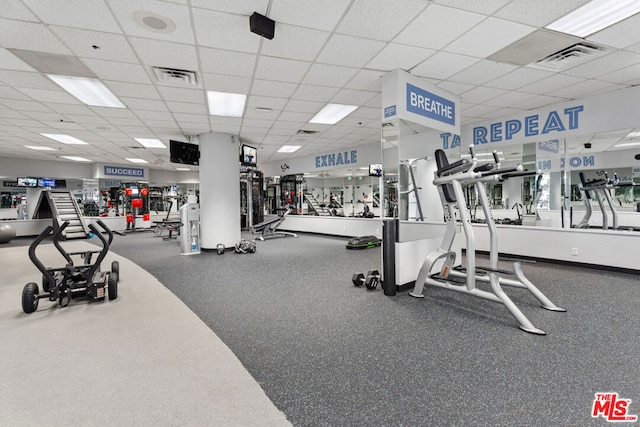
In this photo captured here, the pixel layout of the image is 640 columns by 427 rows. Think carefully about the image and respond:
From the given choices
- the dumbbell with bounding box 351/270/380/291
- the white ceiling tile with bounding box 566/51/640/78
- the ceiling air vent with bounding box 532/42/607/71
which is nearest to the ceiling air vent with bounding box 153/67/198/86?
the dumbbell with bounding box 351/270/380/291

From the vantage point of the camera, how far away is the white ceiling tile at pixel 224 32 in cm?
279

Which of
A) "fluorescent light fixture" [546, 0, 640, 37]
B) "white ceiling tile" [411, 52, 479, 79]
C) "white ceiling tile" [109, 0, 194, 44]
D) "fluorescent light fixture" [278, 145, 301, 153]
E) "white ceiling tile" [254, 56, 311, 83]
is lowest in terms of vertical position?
"white ceiling tile" [109, 0, 194, 44]

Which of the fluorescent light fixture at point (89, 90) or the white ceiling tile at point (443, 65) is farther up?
the fluorescent light fixture at point (89, 90)

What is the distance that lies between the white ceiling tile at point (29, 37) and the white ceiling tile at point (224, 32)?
1536 millimetres

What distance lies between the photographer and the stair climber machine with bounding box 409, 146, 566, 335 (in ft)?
9.56

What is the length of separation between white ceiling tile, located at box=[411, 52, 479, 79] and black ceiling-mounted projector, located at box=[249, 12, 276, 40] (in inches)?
80.3

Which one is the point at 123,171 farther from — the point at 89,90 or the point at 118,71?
the point at 118,71

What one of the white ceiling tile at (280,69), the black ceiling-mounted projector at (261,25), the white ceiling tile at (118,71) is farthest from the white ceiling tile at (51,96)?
the black ceiling-mounted projector at (261,25)

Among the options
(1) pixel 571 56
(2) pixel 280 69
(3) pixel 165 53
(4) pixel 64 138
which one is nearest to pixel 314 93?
(2) pixel 280 69

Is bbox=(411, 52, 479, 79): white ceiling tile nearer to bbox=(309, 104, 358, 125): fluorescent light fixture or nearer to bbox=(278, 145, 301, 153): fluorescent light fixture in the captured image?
bbox=(309, 104, 358, 125): fluorescent light fixture

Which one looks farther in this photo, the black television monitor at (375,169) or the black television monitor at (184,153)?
the black television monitor at (375,169)

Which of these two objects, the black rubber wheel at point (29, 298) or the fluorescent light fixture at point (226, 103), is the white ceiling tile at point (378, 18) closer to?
the fluorescent light fixture at point (226, 103)

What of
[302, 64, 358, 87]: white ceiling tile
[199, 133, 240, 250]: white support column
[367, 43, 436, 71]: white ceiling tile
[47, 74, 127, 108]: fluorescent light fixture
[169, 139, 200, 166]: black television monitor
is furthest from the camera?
[199, 133, 240, 250]: white support column

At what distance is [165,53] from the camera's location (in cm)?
346
